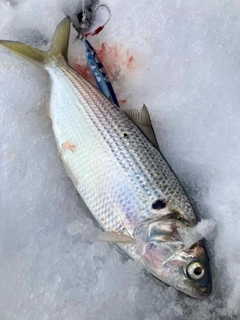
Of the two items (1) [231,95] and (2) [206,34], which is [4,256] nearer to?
(1) [231,95]

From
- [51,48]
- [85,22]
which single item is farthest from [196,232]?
[85,22]

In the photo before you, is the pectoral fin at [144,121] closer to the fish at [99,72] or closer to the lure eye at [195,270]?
the fish at [99,72]

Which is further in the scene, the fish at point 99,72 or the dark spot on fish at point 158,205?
the fish at point 99,72

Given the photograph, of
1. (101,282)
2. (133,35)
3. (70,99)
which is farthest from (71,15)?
(101,282)

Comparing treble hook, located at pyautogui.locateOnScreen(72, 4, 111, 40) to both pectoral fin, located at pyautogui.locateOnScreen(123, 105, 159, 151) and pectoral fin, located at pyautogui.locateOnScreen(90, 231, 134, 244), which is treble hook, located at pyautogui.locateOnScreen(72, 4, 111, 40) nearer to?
pectoral fin, located at pyautogui.locateOnScreen(123, 105, 159, 151)

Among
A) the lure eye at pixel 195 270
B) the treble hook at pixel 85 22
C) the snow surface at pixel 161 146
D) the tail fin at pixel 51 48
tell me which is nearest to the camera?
the lure eye at pixel 195 270

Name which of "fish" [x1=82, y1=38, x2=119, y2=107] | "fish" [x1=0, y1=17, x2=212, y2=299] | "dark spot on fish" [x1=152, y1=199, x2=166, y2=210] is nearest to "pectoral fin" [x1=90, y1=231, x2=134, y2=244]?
"fish" [x1=0, y1=17, x2=212, y2=299]

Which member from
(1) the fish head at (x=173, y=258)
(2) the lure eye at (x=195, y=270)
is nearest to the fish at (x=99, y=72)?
(1) the fish head at (x=173, y=258)
